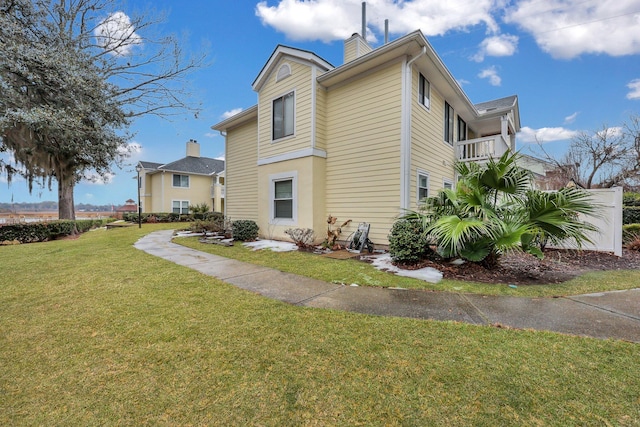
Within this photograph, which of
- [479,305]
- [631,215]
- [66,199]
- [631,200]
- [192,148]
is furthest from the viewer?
[192,148]

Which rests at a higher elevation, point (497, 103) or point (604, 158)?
point (497, 103)

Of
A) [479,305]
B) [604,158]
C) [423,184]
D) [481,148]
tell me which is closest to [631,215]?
[481,148]

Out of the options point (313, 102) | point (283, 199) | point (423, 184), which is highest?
point (313, 102)

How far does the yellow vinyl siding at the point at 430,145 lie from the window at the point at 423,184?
178 mm

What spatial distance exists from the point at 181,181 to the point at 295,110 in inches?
812

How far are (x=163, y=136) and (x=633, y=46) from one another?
22.7 meters

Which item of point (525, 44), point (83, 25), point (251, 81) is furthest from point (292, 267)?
point (83, 25)

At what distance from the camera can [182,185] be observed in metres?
25.5

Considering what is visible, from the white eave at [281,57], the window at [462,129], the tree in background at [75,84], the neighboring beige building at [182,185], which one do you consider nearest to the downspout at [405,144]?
the white eave at [281,57]

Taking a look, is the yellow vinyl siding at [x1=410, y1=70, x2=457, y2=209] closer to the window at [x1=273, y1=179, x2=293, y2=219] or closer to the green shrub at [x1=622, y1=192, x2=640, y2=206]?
the window at [x1=273, y1=179, x2=293, y2=219]

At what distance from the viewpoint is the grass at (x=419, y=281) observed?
13.0 ft

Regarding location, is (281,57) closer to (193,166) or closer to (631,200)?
(631,200)

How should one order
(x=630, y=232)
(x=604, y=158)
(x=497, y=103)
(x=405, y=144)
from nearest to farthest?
(x=405, y=144)
(x=630, y=232)
(x=604, y=158)
(x=497, y=103)

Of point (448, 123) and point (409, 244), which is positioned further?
point (448, 123)
